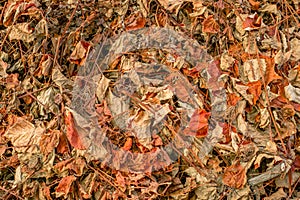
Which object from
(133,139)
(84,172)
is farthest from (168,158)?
(84,172)

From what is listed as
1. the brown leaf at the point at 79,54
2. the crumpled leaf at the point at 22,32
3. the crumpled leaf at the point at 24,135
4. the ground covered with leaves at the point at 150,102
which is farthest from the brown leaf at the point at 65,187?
the crumpled leaf at the point at 22,32

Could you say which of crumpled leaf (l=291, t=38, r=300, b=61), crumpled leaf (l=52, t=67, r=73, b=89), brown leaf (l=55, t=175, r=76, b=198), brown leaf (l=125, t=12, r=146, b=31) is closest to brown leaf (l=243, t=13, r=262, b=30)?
crumpled leaf (l=291, t=38, r=300, b=61)

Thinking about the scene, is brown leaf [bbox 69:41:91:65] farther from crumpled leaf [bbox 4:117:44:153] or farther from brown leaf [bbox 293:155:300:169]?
brown leaf [bbox 293:155:300:169]

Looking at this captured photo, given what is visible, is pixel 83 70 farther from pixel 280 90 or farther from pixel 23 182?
pixel 280 90

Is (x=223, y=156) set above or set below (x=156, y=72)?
below

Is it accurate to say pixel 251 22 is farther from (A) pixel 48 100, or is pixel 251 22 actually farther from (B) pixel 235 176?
(A) pixel 48 100

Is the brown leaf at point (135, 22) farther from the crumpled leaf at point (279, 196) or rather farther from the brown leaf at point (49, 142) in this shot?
the crumpled leaf at point (279, 196)

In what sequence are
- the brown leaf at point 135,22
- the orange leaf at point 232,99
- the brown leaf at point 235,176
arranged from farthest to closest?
the brown leaf at point 135,22 → the orange leaf at point 232,99 → the brown leaf at point 235,176

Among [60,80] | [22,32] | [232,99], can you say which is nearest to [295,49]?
[232,99]
